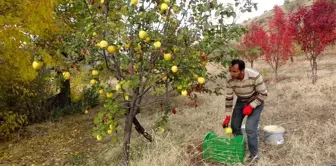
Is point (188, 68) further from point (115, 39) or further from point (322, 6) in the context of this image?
point (322, 6)

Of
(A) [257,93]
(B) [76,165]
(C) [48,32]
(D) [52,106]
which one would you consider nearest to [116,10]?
(A) [257,93]

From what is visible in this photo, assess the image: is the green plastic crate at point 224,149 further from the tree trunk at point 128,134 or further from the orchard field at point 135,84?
the tree trunk at point 128,134

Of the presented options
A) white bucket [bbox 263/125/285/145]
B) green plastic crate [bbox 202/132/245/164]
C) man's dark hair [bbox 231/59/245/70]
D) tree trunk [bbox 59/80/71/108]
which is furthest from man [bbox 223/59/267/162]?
tree trunk [bbox 59/80/71/108]

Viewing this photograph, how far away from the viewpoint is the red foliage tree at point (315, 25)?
7750 millimetres

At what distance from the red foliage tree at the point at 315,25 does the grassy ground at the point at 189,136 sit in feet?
3.74

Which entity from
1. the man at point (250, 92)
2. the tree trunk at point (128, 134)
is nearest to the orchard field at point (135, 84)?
the tree trunk at point (128, 134)

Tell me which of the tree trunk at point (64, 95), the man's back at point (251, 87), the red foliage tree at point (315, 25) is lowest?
the tree trunk at point (64, 95)

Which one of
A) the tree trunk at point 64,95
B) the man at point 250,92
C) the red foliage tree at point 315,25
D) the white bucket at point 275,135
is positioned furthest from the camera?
the tree trunk at point 64,95

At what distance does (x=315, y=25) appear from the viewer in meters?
7.74

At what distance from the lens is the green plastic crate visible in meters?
3.55

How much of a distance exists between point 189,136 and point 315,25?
216 inches

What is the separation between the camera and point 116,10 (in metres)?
3.39

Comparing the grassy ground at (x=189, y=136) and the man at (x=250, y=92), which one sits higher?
the man at (x=250, y=92)

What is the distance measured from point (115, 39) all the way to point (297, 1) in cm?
2999
